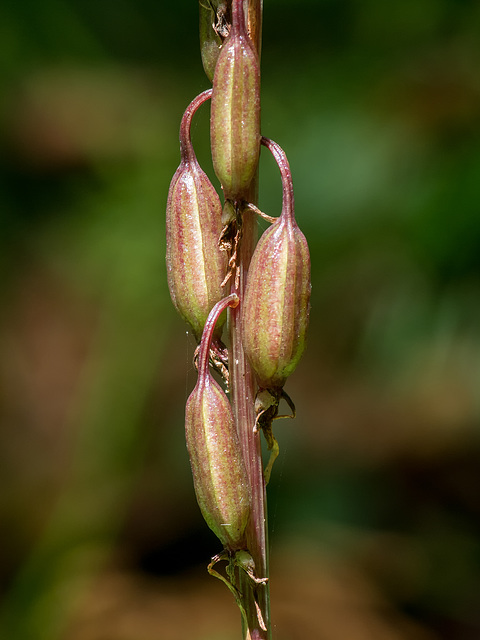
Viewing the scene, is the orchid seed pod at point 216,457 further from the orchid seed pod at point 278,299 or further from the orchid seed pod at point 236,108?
the orchid seed pod at point 236,108

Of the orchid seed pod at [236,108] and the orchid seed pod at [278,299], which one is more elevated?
the orchid seed pod at [236,108]

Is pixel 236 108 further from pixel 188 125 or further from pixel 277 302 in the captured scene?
pixel 277 302

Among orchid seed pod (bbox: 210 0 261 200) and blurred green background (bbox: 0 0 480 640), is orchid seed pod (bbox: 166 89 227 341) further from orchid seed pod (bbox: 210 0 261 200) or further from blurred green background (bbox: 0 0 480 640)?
blurred green background (bbox: 0 0 480 640)
